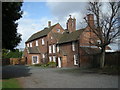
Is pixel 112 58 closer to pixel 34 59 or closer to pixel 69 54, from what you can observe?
pixel 69 54

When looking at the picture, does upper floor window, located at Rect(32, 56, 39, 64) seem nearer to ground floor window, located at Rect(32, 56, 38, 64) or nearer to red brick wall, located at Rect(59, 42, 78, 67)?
ground floor window, located at Rect(32, 56, 38, 64)

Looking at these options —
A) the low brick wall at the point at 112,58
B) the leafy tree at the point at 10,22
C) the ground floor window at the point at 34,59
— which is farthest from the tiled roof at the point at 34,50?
the leafy tree at the point at 10,22

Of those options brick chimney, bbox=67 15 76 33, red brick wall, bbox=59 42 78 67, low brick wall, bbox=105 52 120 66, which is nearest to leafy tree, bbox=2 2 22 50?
low brick wall, bbox=105 52 120 66

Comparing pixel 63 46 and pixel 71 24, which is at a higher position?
pixel 71 24

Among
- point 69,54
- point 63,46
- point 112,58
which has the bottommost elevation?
point 112,58

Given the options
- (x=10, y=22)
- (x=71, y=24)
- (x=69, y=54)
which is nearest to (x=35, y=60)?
(x=71, y=24)

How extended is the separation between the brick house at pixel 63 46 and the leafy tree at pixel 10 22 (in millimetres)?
17210

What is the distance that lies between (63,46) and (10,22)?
26396mm

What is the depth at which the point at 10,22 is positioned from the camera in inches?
741

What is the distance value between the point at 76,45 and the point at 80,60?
134 inches

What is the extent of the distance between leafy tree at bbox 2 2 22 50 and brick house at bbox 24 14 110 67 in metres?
17.2

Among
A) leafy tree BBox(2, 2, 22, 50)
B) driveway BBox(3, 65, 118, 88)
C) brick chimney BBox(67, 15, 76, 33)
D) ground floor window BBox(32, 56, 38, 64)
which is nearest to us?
driveway BBox(3, 65, 118, 88)

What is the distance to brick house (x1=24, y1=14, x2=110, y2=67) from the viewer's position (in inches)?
1544

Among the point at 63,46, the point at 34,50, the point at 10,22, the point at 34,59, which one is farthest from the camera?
the point at 34,50
